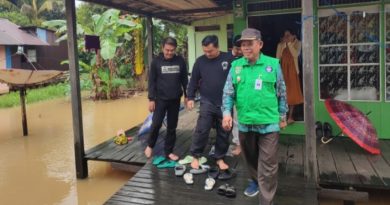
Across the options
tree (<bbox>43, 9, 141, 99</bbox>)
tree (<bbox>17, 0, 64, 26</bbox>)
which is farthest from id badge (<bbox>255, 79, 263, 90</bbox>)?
tree (<bbox>17, 0, 64, 26</bbox>)

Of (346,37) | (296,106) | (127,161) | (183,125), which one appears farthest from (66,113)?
(346,37)

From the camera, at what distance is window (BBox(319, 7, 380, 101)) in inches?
199

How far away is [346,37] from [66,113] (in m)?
9.26

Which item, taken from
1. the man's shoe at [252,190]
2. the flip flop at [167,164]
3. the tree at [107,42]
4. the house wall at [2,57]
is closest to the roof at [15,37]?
the house wall at [2,57]

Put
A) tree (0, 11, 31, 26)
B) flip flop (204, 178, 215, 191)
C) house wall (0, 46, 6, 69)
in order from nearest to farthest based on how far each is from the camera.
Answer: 1. flip flop (204, 178, 215, 191)
2. house wall (0, 46, 6, 69)
3. tree (0, 11, 31, 26)

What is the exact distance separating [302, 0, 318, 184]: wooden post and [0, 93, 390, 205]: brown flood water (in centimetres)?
88

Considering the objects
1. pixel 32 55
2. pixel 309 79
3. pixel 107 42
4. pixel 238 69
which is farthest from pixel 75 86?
pixel 32 55

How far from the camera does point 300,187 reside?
3.61m

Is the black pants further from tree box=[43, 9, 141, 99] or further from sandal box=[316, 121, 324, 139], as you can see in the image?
tree box=[43, 9, 141, 99]

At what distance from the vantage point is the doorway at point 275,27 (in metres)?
5.44

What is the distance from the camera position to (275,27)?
18.4 ft

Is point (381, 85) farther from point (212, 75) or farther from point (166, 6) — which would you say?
point (166, 6)

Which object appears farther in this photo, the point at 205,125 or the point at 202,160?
the point at 202,160

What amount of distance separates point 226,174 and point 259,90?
4.11 feet
